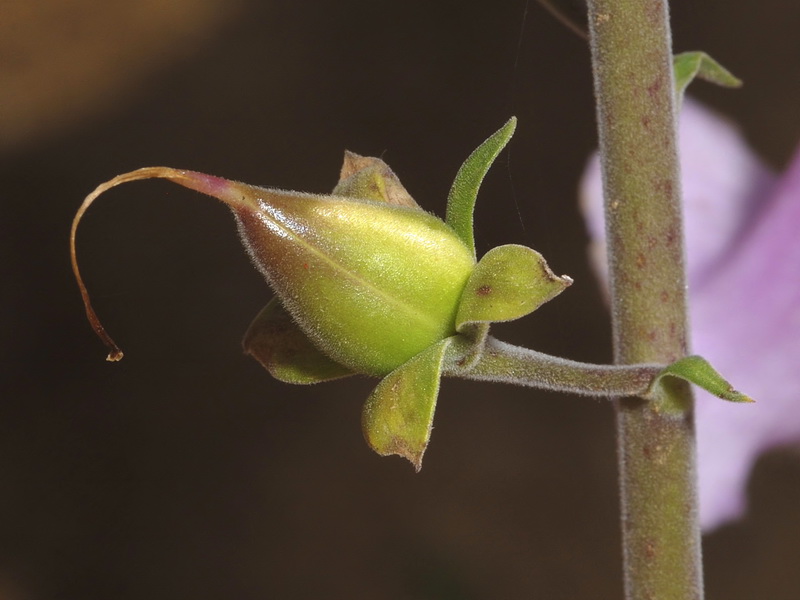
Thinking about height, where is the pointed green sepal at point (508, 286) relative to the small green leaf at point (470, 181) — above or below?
below

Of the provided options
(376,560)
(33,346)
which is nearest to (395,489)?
(376,560)

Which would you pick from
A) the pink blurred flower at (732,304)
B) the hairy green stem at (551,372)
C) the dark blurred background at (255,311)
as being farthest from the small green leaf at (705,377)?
the dark blurred background at (255,311)

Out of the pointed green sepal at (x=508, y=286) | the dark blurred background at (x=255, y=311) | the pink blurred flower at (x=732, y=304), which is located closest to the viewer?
the pointed green sepal at (x=508, y=286)

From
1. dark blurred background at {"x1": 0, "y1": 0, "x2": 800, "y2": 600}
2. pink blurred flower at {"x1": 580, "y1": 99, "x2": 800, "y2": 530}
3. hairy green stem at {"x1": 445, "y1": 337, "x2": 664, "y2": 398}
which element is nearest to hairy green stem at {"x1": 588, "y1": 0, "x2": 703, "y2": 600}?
hairy green stem at {"x1": 445, "y1": 337, "x2": 664, "y2": 398}

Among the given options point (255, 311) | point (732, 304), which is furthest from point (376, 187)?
point (255, 311)

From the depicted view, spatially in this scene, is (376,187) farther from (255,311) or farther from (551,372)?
(255,311)

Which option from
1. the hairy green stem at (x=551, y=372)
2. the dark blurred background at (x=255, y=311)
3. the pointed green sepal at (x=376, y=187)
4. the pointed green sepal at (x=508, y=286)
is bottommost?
the dark blurred background at (x=255, y=311)

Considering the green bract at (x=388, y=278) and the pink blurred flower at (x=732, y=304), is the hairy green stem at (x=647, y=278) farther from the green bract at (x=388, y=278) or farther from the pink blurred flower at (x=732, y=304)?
the pink blurred flower at (x=732, y=304)
